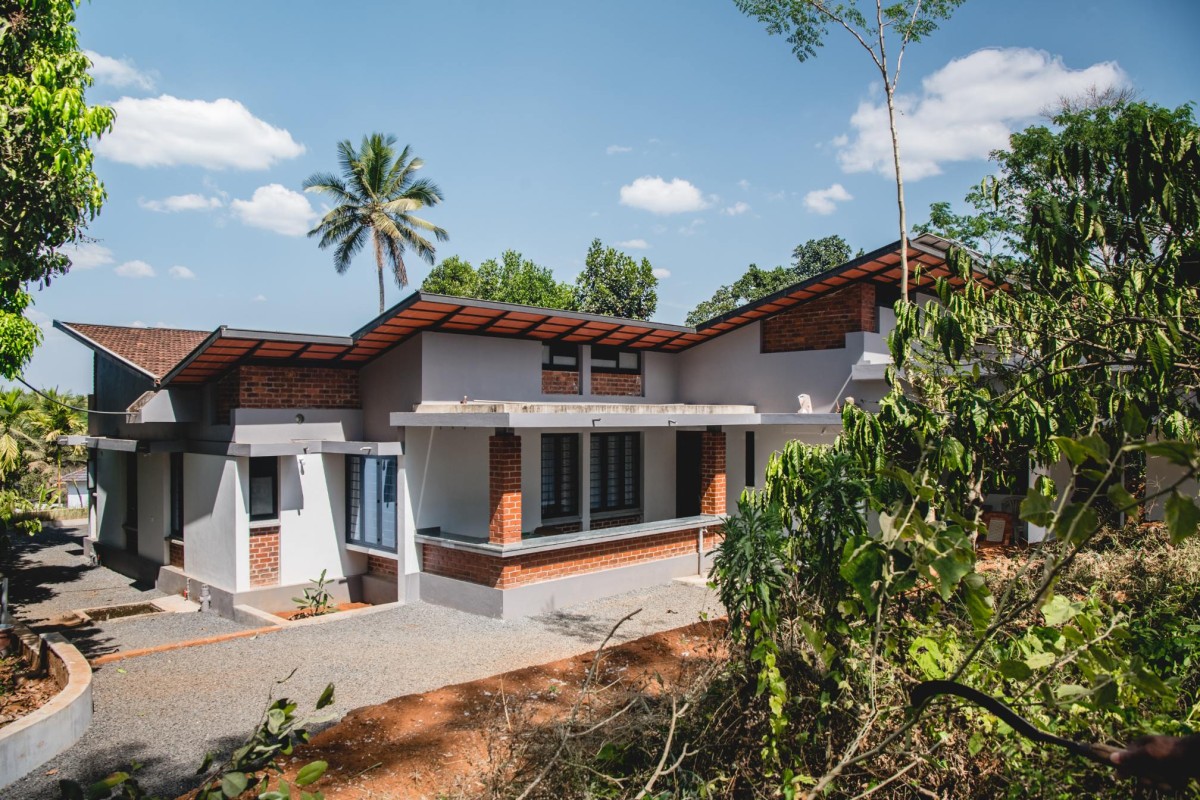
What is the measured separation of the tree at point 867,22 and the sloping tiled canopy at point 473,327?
2.37 ft

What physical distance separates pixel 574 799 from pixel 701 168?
15.7 meters

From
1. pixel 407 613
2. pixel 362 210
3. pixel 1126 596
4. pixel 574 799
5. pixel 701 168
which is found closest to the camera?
pixel 574 799

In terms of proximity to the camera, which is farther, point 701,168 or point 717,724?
point 701,168

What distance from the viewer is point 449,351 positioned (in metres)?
12.4

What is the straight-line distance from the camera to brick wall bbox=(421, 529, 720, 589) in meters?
10.9

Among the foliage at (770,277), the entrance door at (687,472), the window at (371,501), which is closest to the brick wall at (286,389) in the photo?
the window at (371,501)

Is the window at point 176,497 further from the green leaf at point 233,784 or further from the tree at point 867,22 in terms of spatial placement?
→ the green leaf at point 233,784

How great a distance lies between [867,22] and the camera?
13.3 m

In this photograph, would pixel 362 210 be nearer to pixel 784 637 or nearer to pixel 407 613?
pixel 407 613

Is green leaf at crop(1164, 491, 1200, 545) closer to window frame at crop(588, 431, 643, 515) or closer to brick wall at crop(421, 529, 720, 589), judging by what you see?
brick wall at crop(421, 529, 720, 589)

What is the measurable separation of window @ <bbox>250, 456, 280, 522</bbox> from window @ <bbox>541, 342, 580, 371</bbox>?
16.3ft

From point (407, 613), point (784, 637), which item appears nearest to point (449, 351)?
point (407, 613)

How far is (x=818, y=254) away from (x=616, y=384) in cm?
4098

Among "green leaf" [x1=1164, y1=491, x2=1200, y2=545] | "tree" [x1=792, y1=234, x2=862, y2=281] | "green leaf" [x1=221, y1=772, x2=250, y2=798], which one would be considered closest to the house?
"green leaf" [x1=221, y1=772, x2=250, y2=798]
